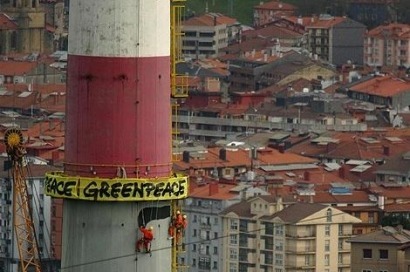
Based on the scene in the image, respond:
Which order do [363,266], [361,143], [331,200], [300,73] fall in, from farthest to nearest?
[300,73] → [361,143] → [331,200] → [363,266]

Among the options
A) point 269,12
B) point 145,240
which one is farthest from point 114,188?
point 269,12

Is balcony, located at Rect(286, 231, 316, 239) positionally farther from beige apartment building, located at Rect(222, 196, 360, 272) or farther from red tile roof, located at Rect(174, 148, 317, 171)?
red tile roof, located at Rect(174, 148, 317, 171)

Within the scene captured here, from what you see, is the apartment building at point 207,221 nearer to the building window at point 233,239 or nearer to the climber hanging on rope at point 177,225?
the building window at point 233,239

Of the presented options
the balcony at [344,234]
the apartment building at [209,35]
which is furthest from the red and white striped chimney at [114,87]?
the apartment building at [209,35]

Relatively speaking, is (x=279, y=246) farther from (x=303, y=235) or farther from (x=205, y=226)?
(x=205, y=226)

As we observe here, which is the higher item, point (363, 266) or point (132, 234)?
point (132, 234)

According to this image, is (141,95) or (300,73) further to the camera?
(300,73)

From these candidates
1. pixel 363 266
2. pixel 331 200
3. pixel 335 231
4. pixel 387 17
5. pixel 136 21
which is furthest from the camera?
pixel 387 17

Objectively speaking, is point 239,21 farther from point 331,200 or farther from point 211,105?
point 331,200

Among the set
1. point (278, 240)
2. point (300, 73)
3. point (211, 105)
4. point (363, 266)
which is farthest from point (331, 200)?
point (300, 73)
